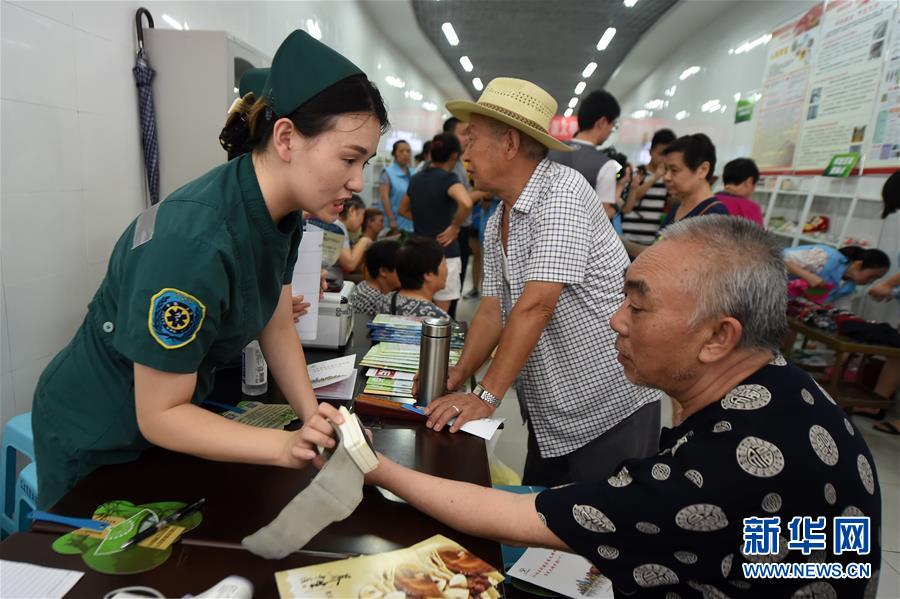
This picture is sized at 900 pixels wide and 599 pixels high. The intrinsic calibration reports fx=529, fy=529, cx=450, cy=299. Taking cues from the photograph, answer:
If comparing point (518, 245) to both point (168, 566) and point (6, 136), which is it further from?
point (6, 136)

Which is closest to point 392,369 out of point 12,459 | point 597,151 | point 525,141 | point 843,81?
point 525,141

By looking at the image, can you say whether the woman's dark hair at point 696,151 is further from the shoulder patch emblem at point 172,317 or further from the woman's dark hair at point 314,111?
the shoulder patch emblem at point 172,317

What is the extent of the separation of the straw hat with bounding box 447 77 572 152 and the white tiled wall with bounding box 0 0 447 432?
5.06 ft

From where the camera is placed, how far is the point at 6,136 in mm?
1765

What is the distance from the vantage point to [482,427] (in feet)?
4.05

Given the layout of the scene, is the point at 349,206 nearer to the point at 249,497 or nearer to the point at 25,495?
the point at 25,495

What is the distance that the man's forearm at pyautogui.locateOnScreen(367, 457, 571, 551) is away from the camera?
0.86 meters

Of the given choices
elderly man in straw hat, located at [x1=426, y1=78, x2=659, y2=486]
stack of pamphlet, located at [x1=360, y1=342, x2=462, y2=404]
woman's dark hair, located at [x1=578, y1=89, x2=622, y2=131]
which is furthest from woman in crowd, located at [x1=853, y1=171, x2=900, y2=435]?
stack of pamphlet, located at [x1=360, y1=342, x2=462, y2=404]

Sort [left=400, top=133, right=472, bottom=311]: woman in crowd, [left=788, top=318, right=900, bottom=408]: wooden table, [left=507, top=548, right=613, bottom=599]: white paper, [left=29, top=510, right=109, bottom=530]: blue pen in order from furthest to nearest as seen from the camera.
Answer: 1. [left=400, top=133, right=472, bottom=311]: woman in crowd
2. [left=788, top=318, right=900, bottom=408]: wooden table
3. [left=507, top=548, right=613, bottom=599]: white paper
4. [left=29, top=510, right=109, bottom=530]: blue pen

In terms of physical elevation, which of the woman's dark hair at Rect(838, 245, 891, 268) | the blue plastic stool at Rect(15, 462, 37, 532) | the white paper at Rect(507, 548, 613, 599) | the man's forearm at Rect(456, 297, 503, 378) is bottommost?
the blue plastic stool at Rect(15, 462, 37, 532)

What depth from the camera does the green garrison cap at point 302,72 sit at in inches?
35.3

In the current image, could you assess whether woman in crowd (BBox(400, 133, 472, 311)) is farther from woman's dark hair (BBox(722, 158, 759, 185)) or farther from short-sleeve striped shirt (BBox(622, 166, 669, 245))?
woman's dark hair (BBox(722, 158, 759, 185))

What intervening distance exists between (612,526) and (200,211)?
792 millimetres

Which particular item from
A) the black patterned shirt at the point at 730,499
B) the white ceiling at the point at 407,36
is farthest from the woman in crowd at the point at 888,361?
the white ceiling at the point at 407,36
